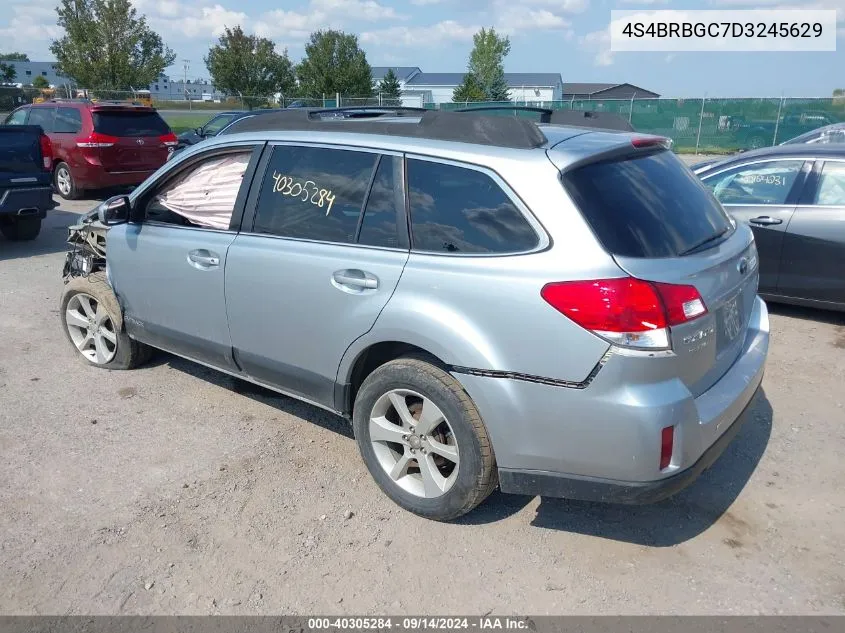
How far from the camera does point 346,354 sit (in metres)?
3.45

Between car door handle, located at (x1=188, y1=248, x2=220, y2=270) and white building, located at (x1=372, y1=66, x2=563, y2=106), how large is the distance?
6960cm

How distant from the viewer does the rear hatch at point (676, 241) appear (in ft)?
9.10

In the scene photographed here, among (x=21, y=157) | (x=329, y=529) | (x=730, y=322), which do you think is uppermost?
(x=21, y=157)

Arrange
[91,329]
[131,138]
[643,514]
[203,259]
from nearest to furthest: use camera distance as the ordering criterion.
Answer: [643,514] < [203,259] < [91,329] < [131,138]

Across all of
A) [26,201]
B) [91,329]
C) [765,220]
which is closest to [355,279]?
[91,329]

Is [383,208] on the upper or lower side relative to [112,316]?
upper

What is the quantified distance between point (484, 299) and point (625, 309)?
560 mm

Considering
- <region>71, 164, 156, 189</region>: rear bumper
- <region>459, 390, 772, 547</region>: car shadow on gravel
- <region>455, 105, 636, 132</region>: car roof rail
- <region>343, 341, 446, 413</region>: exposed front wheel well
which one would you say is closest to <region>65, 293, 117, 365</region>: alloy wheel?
<region>343, 341, 446, 413</region>: exposed front wheel well

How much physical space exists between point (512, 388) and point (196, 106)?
38.8 metres

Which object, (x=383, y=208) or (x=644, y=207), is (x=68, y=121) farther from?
(x=644, y=207)

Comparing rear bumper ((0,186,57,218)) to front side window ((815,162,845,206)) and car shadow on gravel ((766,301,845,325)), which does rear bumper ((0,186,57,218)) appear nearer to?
car shadow on gravel ((766,301,845,325))

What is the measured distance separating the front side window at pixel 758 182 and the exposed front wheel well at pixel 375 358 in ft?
13.9

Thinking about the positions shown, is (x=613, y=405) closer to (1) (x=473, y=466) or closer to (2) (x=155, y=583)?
(1) (x=473, y=466)

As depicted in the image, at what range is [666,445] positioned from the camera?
8.87ft
